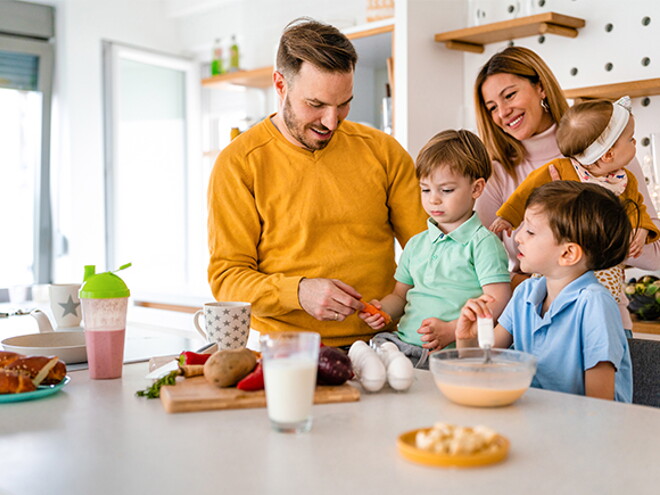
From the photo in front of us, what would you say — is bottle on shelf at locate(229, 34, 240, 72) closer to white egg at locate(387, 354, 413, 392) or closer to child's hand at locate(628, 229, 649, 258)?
child's hand at locate(628, 229, 649, 258)

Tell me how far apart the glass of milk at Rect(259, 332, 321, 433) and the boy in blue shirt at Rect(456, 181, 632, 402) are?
53 cm

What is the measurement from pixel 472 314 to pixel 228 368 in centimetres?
53

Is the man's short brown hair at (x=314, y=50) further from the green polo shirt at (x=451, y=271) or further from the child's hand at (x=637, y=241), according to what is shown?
the child's hand at (x=637, y=241)

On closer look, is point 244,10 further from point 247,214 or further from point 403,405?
point 403,405

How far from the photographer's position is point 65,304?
1975 millimetres

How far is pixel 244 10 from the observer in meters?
4.93

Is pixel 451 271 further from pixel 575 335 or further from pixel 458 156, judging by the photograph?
pixel 575 335

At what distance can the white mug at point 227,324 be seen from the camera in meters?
1.49

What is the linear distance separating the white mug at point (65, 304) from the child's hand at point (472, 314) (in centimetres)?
102

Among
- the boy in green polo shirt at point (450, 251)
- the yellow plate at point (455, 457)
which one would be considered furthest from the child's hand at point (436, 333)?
the yellow plate at point (455, 457)

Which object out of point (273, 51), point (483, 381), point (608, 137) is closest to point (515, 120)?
point (608, 137)

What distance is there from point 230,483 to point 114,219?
14.0 ft

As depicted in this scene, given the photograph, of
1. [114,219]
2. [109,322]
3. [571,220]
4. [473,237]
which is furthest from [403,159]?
[114,219]

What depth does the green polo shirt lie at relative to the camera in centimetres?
177
